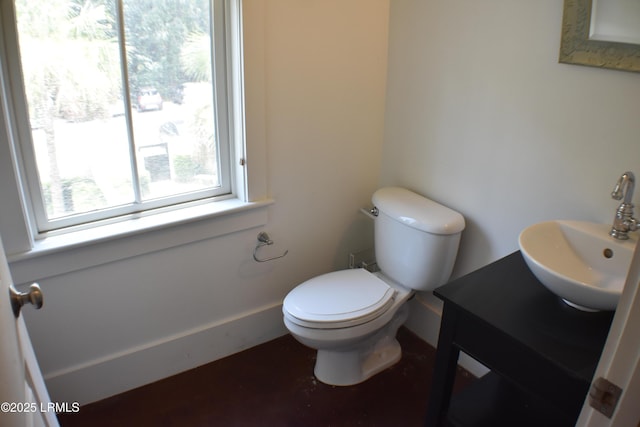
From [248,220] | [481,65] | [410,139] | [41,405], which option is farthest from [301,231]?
[41,405]

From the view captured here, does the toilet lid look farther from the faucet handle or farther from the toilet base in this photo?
the faucet handle

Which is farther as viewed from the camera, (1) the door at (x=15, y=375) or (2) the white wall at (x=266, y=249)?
(2) the white wall at (x=266, y=249)

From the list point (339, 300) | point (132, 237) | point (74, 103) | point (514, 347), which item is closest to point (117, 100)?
point (74, 103)

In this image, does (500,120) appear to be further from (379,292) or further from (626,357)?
(626,357)

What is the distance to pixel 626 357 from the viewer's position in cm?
83

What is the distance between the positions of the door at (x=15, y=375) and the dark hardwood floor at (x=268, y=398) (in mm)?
832

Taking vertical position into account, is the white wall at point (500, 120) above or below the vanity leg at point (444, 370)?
above

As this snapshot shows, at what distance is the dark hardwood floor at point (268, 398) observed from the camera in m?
2.01

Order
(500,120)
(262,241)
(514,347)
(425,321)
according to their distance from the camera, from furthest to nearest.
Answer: (425,321)
(262,241)
(500,120)
(514,347)

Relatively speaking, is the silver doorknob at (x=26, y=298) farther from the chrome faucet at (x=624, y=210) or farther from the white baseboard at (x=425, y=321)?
the white baseboard at (x=425, y=321)

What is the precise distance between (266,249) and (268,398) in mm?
608

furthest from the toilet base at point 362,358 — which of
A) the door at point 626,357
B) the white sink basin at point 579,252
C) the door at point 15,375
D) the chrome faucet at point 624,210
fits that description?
the door at point 626,357

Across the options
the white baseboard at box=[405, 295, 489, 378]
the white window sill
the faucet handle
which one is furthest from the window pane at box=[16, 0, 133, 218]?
the faucet handle

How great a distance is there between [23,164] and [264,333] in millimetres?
1226
